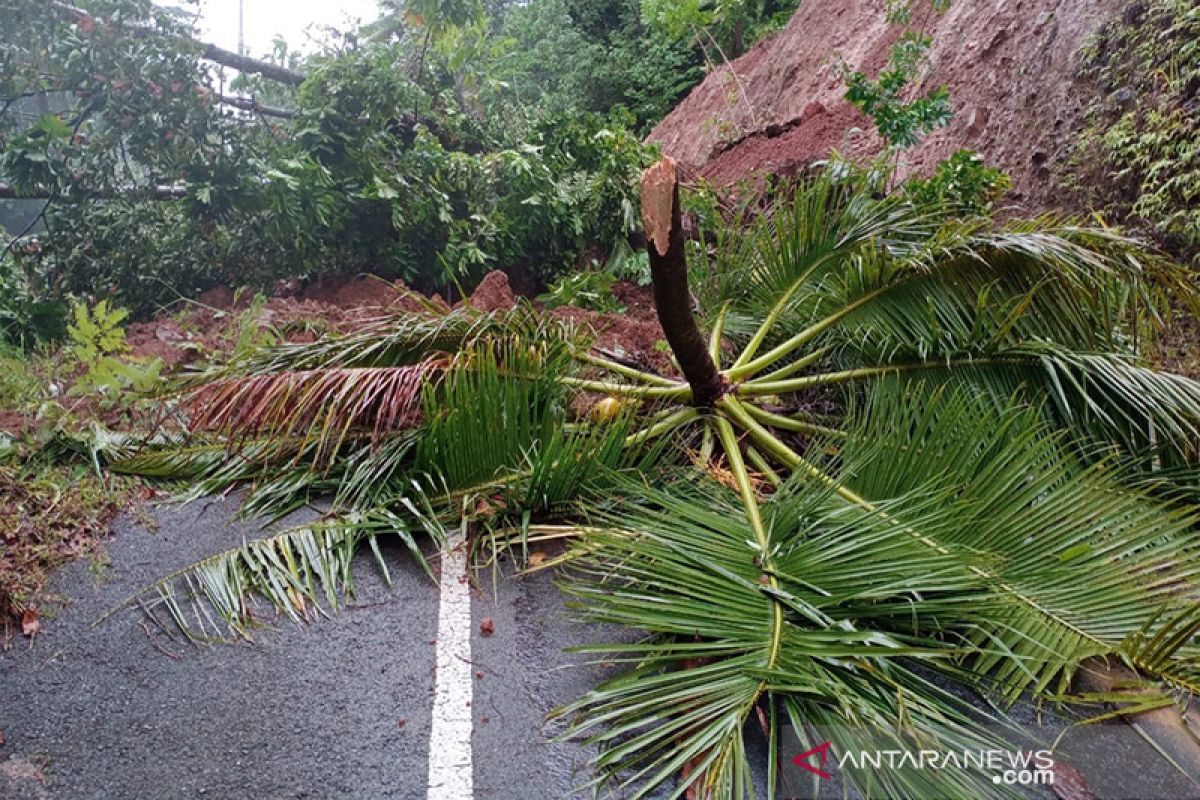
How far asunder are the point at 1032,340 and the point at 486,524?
2232mm

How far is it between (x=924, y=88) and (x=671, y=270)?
5450 mm

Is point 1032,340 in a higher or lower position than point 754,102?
lower

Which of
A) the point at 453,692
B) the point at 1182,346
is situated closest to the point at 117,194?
the point at 453,692

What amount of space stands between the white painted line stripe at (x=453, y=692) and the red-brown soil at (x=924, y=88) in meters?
4.53

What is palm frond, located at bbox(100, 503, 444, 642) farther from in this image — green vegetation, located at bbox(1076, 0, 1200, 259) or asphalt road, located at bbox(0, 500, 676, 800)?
green vegetation, located at bbox(1076, 0, 1200, 259)

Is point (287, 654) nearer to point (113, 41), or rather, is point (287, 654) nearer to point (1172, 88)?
point (1172, 88)

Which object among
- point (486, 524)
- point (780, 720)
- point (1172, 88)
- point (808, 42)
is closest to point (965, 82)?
point (1172, 88)

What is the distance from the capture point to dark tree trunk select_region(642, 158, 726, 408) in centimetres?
234

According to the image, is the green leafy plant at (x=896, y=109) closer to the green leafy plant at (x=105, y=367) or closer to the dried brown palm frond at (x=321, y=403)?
the dried brown palm frond at (x=321, y=403)

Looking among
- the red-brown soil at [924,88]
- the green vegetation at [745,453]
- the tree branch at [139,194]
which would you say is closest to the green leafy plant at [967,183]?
the green vegetation at [745,453]

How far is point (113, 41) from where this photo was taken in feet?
19.6

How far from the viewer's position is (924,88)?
262 inches

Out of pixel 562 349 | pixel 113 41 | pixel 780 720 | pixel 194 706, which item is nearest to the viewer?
pixel 780 720

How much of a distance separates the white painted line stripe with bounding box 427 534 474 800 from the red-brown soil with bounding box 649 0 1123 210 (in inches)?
179
